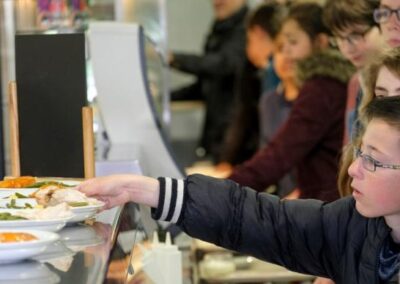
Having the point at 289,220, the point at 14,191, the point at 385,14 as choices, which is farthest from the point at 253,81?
the point at 14,191

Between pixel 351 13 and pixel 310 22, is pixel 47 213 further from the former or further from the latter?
pixel 310 22

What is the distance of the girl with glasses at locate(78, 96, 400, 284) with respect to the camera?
234cm

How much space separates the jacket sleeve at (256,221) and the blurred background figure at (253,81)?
11.6 ft

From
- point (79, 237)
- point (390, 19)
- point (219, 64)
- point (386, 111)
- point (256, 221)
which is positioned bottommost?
point (219, 64)

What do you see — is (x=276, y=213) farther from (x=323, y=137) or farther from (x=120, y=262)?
(x=323, y=137)

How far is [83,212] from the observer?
2.12 metres

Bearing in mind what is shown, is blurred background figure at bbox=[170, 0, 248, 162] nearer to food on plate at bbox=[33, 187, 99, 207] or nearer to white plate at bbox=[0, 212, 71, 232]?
food on plate at bbox=[33, 187, 99, 207]

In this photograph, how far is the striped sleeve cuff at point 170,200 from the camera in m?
2.46

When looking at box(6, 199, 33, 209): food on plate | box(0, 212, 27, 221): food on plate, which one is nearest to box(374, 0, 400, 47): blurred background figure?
box(6, 199, 33, 209): food on plate

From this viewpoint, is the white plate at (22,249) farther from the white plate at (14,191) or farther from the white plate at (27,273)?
the white plate at (14,191)

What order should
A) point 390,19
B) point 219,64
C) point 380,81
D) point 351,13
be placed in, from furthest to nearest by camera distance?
point 219,64
point 351,13
point 390,19
point 380,81

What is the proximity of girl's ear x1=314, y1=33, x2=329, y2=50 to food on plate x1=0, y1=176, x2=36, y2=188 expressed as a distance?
260cm

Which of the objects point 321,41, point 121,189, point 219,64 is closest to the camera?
point 121,189

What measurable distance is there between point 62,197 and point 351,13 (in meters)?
1.89
